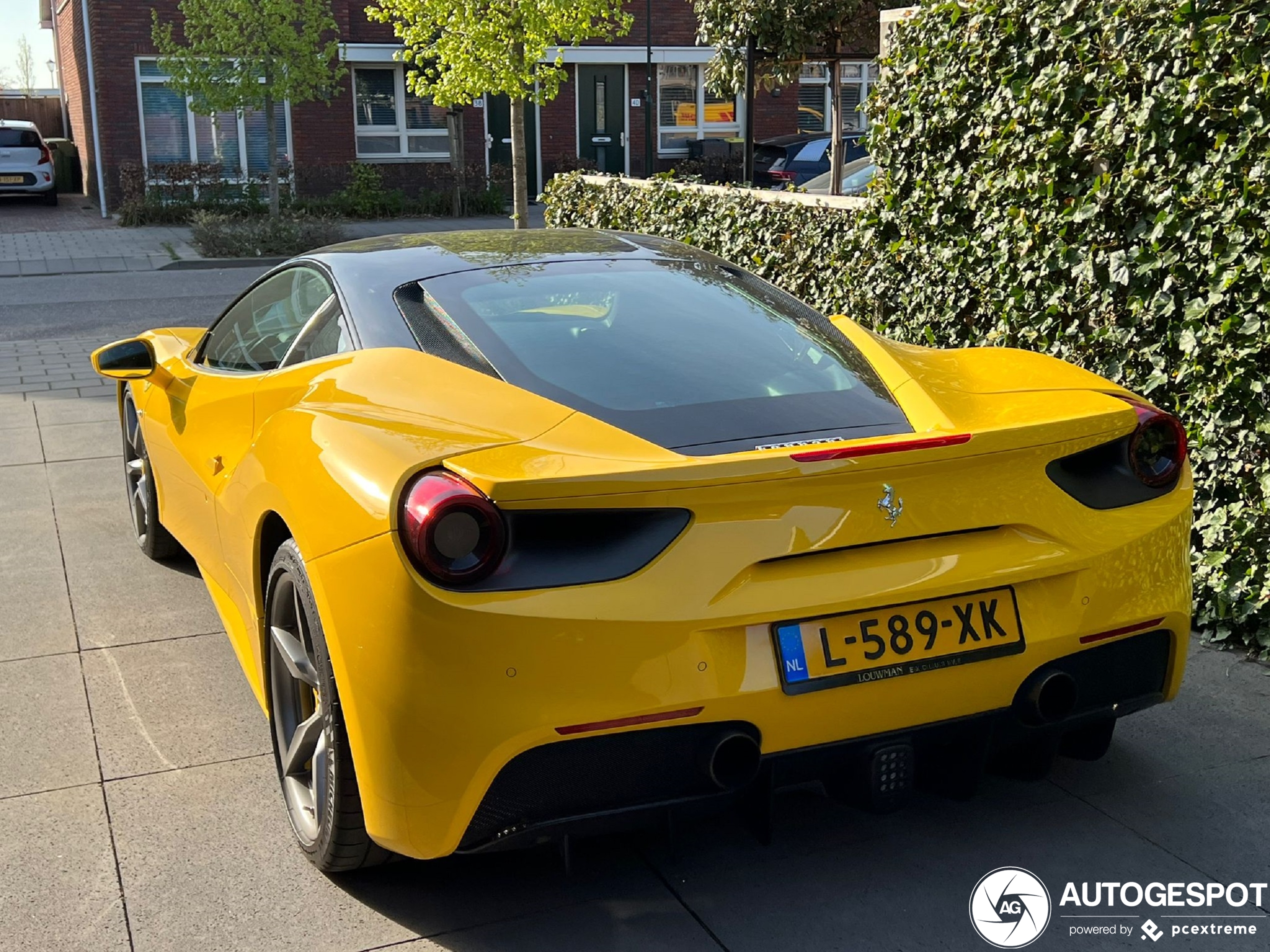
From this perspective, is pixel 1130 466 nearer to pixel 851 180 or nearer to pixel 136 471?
pixel 136 471

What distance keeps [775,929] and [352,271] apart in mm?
2054

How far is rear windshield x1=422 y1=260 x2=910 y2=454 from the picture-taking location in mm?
2916

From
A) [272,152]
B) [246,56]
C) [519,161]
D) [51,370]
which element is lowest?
[51,370]

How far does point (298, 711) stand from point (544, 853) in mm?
701

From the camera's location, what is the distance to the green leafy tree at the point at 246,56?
68.8 feet

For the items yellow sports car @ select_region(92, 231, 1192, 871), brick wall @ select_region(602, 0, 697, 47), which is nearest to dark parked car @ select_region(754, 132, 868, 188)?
brick wall @ select_region(602, 0, 697, 47)

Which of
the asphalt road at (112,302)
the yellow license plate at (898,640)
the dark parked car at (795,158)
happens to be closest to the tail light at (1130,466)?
the yellow license plate at (898,640)

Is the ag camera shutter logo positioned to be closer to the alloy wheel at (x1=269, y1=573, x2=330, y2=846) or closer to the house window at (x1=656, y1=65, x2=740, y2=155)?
the alloy wheel at (x1=269, y1=573, x2=330, y2=846)

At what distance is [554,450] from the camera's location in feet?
8.52

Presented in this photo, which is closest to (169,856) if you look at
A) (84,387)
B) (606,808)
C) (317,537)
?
(317,537)

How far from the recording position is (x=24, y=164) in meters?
26.8

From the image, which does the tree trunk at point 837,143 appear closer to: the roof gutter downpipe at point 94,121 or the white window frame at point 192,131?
the white window frame at point 192,131

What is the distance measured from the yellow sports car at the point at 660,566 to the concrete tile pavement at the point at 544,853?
178 millimetres

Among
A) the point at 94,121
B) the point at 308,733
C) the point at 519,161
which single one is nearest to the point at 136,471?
the point at 308,733
